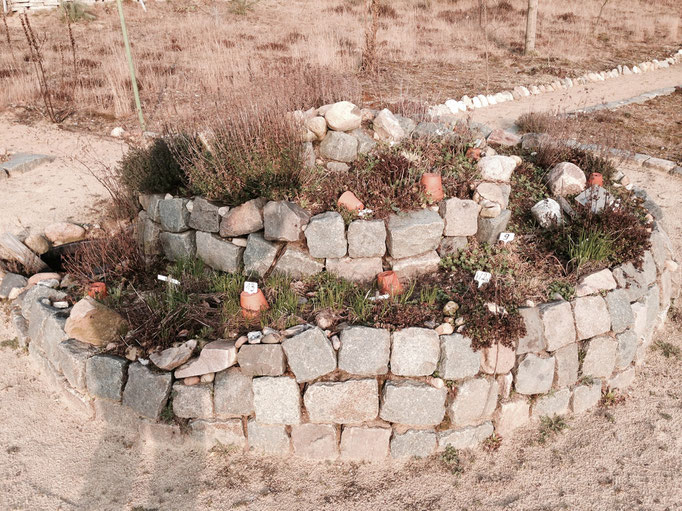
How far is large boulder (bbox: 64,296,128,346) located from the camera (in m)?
4.01

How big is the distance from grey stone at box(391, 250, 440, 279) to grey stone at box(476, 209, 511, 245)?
1.53ft

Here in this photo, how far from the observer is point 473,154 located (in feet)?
17.1

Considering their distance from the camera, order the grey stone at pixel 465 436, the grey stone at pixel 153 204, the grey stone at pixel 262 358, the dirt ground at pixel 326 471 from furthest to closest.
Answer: the grey stone at pixel 153 204, the grey stone at pixel 465 436, the grey stone at pixel 262 358, the dirt ground at pixel 326 471

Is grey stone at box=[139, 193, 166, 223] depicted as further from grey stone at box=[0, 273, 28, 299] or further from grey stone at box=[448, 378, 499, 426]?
grey stone at box=[448, 378, 499, 426]

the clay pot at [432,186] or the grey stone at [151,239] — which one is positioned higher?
the clay pot at [432,186]

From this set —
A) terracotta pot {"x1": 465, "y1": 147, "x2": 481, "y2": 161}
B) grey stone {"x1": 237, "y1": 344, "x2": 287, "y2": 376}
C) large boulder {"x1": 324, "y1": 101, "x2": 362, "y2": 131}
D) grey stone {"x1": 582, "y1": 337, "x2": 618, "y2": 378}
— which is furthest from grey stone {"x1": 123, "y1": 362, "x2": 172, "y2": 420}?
terracotta pot {"x1": 465, "y1": 147, "x2": 481, "y2": 161}

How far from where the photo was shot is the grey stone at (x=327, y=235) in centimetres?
421

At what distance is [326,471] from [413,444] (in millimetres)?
618

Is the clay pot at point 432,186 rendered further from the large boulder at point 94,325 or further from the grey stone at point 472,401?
the large boulder at point 94,325

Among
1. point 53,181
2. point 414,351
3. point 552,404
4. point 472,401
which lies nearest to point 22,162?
point 53,181

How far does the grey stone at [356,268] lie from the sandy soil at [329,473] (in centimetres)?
141

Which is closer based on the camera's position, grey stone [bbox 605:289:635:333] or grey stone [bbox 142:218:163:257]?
grey stone [bbox 605:289:635:333]

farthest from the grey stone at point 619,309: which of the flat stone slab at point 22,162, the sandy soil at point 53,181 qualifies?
the flat stone slab at point 22,162

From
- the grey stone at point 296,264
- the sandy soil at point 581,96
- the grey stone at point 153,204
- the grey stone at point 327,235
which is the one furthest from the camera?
the sandy soil at point 581,96
